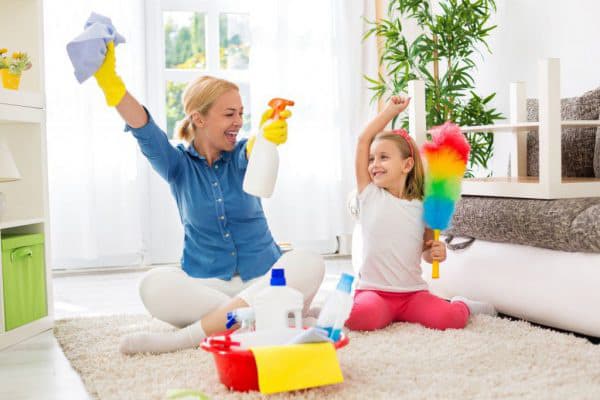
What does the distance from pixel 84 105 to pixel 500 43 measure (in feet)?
6.61

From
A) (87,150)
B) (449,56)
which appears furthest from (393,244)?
(87,150)

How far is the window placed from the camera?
3.64 meters

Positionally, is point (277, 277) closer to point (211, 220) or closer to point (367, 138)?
point (211, 220)

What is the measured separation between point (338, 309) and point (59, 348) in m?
0.85

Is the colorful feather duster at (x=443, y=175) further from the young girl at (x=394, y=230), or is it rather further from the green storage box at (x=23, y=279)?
the green storage box at (x=23, y=279)

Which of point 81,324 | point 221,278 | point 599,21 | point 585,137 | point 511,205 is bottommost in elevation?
point 81,324

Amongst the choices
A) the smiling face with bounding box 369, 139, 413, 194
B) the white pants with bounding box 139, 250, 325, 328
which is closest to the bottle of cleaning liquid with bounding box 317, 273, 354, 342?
the white pants with bounding box 139, 250, 325, 328

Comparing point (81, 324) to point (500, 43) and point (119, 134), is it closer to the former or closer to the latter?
point (119, 134)

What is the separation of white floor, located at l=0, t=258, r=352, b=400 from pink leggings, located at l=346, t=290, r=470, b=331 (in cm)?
54

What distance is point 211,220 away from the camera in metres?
1.92

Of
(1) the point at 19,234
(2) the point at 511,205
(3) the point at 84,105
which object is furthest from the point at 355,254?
(3) the point at 84,105

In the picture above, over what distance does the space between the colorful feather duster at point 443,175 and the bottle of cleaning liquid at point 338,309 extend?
50 cm

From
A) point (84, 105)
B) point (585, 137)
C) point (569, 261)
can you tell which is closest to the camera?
point (569, 261)

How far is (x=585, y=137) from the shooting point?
2.28m
